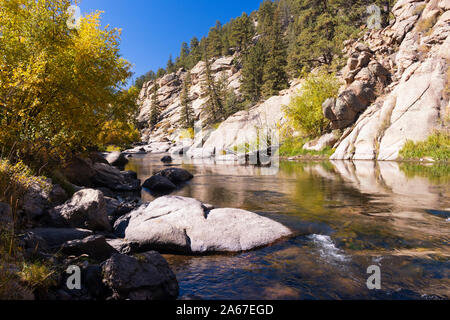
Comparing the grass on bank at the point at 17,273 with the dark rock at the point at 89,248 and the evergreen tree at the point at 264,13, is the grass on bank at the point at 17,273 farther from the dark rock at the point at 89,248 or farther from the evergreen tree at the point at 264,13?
the evergreen tree at the point at 264,13

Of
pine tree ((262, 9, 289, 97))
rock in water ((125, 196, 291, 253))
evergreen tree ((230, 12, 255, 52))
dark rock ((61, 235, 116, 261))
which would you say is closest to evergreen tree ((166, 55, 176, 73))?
evergreen tree ((230, 12, 255, 52))

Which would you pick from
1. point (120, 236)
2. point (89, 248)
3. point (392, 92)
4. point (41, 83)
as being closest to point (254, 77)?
point (392, 92)

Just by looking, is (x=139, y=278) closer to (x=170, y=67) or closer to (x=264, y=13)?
(x=264, y=13)

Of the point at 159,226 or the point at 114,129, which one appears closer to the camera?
the point at 159,226

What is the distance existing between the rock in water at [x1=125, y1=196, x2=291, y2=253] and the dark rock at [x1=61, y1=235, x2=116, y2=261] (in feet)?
3.83

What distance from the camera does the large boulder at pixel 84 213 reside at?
26.9 ft

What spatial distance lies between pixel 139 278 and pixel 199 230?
118 inches

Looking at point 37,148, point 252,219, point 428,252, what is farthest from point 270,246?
point 37,148

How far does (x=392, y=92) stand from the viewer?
1284 inches

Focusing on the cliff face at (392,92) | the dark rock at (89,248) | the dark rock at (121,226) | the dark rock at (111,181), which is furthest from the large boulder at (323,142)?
the dark rock at (89,248)

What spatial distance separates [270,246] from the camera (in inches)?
292

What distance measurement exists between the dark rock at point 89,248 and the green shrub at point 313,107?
37.6 metres
